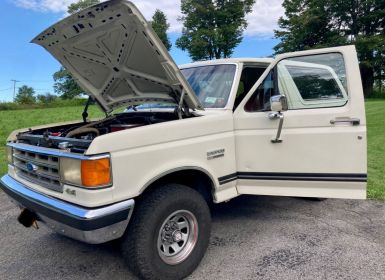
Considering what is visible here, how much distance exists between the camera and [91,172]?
8.71 ft

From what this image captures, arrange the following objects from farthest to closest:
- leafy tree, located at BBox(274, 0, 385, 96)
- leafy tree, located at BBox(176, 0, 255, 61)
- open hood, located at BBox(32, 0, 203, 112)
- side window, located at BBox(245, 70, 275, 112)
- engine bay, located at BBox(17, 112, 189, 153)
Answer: leafy tree, located at BBox(176, 0, 255, 61) < leafy tree, located at BBox(274, 0, 385, 96) < side window, located at BBox(245, 70, 275, 112) < engine bay, located at BBox(17, 112, 189, 153) < open hood, located at BBox(32, 0, 203, 112)

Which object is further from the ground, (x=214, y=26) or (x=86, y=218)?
(x=214, y=26)

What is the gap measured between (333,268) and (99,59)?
3191 millimetres

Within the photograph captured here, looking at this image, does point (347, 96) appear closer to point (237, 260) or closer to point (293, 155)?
point (293, 155)

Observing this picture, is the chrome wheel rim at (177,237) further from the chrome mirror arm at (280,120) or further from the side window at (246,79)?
the side window at (246,79)

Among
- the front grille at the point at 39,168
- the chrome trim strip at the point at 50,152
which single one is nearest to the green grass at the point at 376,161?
the chrome trim strip at the point at 50,152

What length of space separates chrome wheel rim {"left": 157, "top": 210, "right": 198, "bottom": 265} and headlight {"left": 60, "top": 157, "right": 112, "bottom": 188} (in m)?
0.70

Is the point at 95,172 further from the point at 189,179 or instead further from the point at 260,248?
the point at 260,248

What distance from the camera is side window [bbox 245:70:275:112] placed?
12.6 feet

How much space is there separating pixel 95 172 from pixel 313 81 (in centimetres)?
262

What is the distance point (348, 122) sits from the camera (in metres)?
3.48

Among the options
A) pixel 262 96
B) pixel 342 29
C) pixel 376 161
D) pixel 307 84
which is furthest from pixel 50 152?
pixel 342 29

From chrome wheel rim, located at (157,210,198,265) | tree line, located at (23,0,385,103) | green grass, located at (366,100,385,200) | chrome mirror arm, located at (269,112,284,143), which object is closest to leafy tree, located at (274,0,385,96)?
tree line, located at (23,0,385,103)

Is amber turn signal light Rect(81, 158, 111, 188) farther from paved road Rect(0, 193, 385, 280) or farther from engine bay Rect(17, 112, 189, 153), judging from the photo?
paved road Rect(0, 193, 385, 280)
